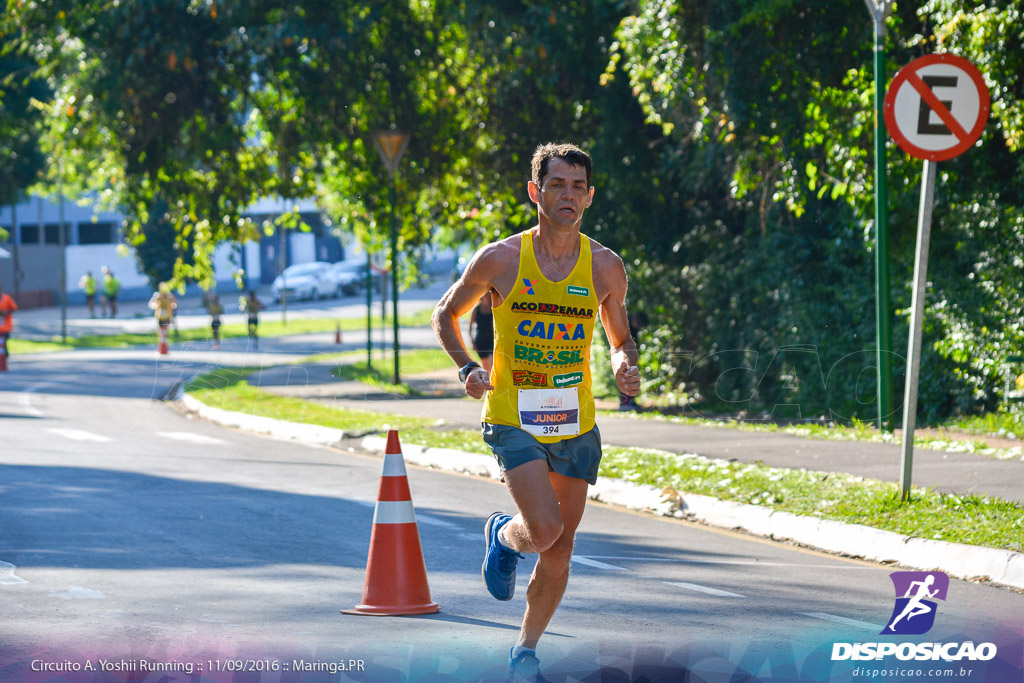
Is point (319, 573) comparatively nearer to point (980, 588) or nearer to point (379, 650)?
point (379, 650)

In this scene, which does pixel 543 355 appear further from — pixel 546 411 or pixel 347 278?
pixel 347 278

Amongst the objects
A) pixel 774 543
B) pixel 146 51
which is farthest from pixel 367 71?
pixel 774 543

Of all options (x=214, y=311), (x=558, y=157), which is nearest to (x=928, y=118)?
(x=558, y=157)

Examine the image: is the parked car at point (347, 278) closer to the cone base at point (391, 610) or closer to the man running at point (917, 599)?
the man running at point (917, 599)

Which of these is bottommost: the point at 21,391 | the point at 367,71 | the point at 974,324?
the point at 21,391

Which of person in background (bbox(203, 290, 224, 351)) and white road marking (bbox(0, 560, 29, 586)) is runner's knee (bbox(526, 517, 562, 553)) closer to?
white road marking (bbox(0, 560, 29, 586))

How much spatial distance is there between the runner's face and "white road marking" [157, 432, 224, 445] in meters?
10.6

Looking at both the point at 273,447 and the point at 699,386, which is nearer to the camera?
the point at 273,447

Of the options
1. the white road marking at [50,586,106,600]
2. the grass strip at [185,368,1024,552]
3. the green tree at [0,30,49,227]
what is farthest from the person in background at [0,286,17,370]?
Answer: the white road marking at [50,586,106,600]

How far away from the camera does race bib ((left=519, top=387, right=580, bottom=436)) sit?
515cm

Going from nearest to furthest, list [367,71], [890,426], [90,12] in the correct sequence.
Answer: [890,426] → [90,12] → [367,71]

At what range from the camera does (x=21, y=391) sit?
22.9m

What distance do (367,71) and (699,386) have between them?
682cm

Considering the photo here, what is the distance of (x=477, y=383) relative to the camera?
16.6 ft
